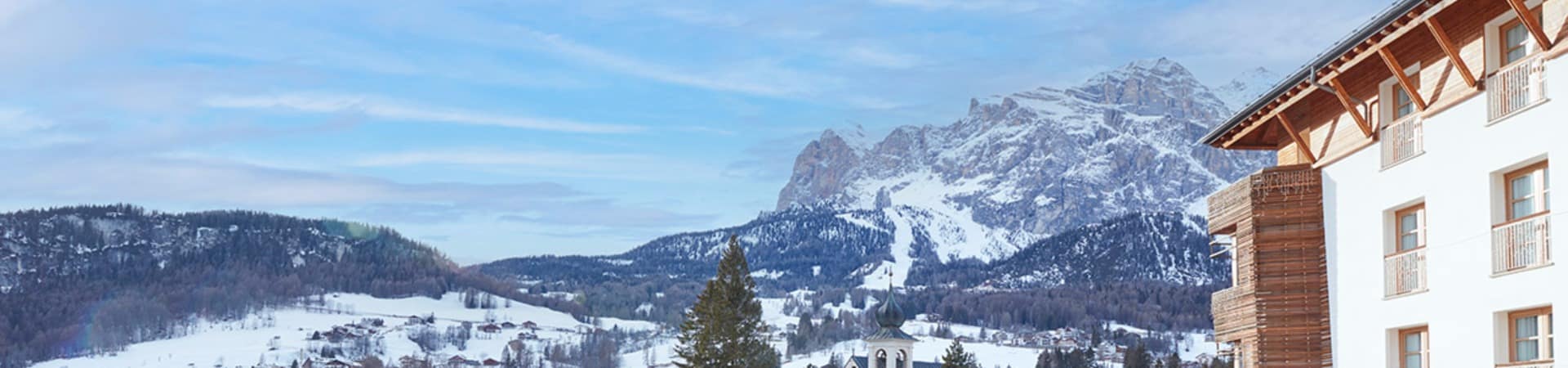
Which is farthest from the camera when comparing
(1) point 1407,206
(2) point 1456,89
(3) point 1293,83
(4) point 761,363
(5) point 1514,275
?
(4) point 761,363

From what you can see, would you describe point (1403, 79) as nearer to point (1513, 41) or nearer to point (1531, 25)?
point (1513, 41)

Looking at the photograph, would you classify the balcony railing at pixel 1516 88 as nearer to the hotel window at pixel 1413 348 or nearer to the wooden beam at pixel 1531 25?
the wooden beam at pixel 1531 25

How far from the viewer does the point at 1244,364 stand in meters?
35.3

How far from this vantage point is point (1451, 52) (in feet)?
87.4

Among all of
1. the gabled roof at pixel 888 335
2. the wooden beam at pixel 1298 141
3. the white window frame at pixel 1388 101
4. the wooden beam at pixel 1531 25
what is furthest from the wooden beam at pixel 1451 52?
the gabled roof at pixel 888 335

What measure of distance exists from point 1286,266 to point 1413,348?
4.49 metres

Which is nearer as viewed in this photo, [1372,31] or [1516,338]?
[1516,338]

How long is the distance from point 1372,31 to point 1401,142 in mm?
1975

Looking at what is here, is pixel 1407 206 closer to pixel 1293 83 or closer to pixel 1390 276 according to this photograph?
pixel 1390 276

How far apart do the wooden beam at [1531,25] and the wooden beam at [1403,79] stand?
3.38 meters

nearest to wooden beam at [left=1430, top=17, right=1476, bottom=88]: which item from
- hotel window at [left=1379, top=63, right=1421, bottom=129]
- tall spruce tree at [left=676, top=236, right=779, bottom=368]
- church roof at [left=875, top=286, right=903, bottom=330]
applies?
hotel window at [left=1379, top=63, right=1421, bottom=129]

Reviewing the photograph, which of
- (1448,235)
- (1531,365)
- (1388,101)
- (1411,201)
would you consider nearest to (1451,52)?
(1448,235)

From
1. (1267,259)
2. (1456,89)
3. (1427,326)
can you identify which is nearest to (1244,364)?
(1267,259)

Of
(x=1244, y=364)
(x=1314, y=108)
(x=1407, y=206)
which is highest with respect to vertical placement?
(x=1314, y=108)
